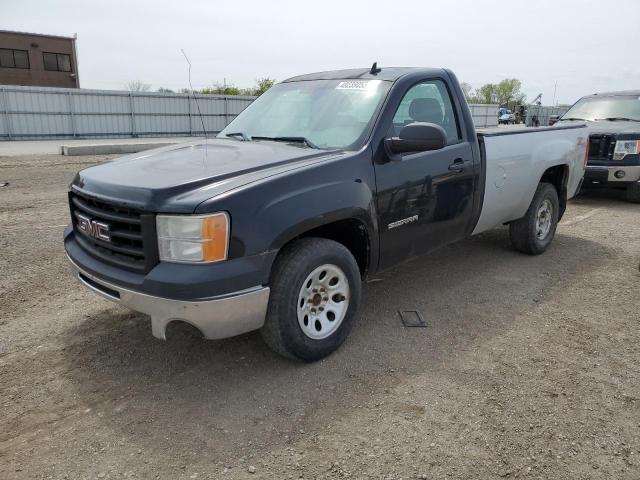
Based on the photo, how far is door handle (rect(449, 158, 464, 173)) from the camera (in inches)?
167

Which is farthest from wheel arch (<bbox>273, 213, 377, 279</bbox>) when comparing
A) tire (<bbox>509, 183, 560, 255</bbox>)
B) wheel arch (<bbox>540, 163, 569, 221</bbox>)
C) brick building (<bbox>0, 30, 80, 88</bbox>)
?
brick building (<bbox>0, 30, 80, 88</bbox>)

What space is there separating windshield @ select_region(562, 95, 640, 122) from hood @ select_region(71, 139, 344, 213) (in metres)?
8.40

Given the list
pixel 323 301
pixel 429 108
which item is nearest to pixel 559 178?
pixel 429 108

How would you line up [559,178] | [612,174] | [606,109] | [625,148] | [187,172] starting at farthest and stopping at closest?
[606,109], [612,174], [625,148], [559,178], [187,172]

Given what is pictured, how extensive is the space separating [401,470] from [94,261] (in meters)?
2.17

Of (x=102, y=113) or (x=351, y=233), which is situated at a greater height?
(x=102, y=113)

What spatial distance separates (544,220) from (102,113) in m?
21.8

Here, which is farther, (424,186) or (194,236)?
(424,186)

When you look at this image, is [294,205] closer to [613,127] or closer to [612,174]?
[612,174]

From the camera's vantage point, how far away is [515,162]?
5059 millimetres

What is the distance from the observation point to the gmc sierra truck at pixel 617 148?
8672 millimetres

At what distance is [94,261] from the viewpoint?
325 cm

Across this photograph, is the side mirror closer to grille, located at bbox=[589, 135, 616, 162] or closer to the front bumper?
the front bumper

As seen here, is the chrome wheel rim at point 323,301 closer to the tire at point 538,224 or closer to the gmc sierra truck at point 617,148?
the tire at point 538,224
